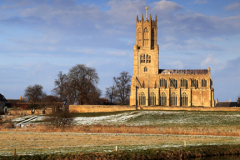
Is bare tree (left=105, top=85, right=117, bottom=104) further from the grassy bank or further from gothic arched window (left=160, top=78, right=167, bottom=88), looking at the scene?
the grassy bank

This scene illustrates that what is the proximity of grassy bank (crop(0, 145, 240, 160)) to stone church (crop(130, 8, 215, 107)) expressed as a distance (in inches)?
2204

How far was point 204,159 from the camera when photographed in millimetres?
19656

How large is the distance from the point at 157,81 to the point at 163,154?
62.9m

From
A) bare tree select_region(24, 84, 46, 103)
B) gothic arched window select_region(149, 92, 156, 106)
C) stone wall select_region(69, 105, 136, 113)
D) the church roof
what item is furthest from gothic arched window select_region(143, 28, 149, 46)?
bare tree select_region(24, 84, 46, 103)

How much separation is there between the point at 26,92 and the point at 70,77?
36.4 metres

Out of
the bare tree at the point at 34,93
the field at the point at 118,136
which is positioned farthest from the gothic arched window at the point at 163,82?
the bare tree at the point at 34,93

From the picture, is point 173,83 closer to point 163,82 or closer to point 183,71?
point 163,82

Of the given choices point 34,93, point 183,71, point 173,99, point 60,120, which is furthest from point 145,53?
point 60,120

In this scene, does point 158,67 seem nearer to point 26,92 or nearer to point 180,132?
point 26,92

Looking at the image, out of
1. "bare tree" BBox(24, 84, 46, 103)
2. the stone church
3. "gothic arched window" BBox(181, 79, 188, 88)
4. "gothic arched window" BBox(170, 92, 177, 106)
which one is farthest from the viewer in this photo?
"bare tree" BBox(24, 84, 46, 103)

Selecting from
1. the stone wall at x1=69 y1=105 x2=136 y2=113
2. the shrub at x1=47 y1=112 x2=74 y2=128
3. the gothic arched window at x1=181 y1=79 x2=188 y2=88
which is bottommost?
the shrub at x1=47 y1=112 x2=74 y2=128

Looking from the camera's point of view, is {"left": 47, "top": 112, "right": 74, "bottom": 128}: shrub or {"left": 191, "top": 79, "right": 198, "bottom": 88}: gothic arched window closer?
{"left": 47, "top": 112, "right": 74, "bottom": 128}: shrub

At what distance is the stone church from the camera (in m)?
77.8

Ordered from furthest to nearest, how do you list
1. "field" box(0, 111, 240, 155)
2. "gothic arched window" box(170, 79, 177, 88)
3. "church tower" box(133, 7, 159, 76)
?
1. "church tower" box(133, 7, 159, 76)
2. "gothic arched window" box(170, 79, 177, 88)
3. "field" box(0, 111, 240, 155)
